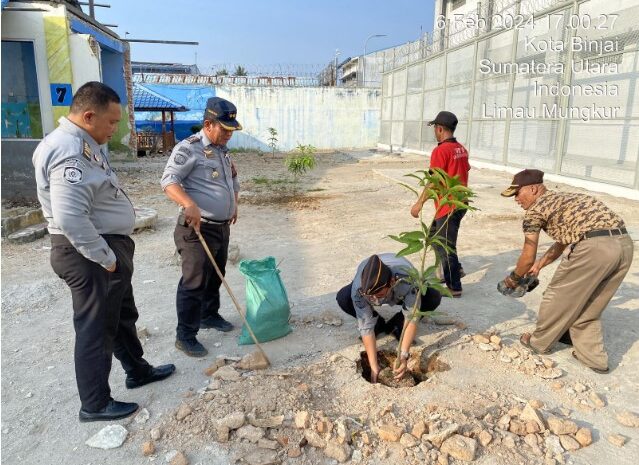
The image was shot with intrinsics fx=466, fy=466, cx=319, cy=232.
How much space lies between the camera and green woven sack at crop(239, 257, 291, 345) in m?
3.30

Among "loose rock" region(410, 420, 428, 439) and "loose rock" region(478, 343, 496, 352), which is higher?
"loose rock" region(478, 343, 496, 352)

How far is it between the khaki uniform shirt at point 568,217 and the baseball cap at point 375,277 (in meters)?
1.01

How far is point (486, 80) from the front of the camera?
508 inches

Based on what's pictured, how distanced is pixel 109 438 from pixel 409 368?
1834 mm

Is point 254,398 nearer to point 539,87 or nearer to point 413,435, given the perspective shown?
point 413,435

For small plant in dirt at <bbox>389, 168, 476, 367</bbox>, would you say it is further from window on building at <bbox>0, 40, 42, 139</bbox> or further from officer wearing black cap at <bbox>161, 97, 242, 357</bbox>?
window on building at <bbox>0, 40, 42, 139</bbox>

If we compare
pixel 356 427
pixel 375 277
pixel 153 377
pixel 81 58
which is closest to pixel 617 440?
pixel 356 427

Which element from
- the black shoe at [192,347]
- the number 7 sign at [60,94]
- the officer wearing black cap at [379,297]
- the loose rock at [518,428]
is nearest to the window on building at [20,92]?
the number 7 sign at [60,94]

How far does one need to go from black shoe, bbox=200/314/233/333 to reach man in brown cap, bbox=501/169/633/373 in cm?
215

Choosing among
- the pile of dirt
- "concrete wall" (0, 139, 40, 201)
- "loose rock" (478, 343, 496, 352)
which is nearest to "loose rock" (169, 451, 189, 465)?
the pile of dirt

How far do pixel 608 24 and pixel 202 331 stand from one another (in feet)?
30.6

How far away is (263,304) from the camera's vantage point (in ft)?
10.8

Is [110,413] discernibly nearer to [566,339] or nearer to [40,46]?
[566,339]

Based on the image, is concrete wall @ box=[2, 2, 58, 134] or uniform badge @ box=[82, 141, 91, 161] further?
concrete wall @ box=[2, 2, 58, 134]
